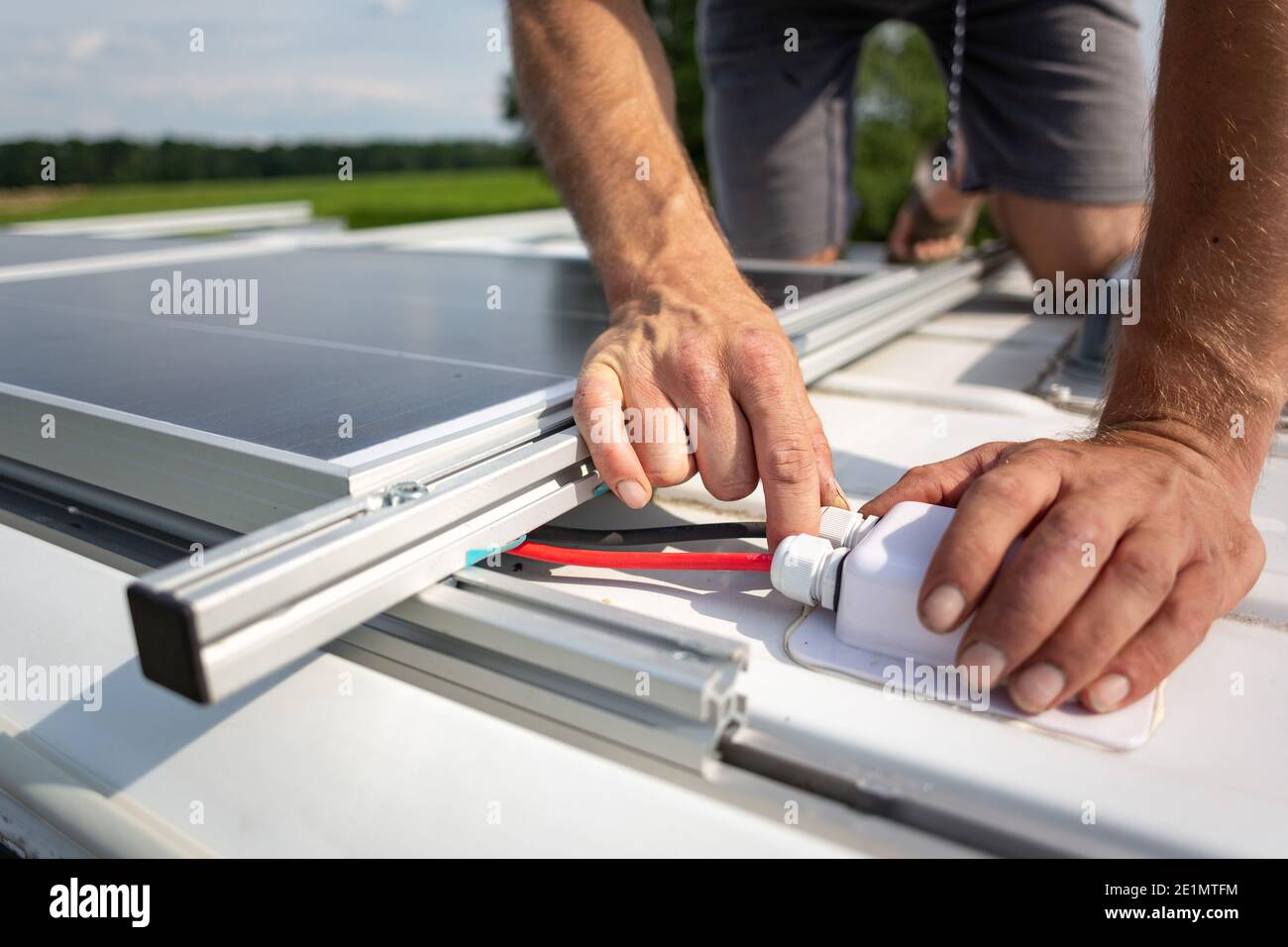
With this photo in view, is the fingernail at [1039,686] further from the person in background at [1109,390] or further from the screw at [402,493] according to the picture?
the screw at [402,493]

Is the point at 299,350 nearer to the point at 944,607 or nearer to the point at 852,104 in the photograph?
the point at 944,607

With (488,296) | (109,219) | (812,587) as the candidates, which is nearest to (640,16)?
(488,296)

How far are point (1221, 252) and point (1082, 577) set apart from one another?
585 millimetres

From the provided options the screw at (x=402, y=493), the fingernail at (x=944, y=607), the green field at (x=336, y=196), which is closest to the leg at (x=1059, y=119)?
the fingernail at (x=944, y=607)

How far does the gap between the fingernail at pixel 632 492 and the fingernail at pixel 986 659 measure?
47 centimetres

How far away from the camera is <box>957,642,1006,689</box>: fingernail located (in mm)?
839

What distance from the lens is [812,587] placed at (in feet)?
3.29

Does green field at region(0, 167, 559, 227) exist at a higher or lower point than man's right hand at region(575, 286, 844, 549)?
higher

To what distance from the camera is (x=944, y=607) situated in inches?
33.6

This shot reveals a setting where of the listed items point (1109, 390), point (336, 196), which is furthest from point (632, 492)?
point (336, 196)

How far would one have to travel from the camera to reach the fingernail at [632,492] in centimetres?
116

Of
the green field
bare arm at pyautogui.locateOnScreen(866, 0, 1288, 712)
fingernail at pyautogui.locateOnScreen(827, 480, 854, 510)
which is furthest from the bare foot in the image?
the green field

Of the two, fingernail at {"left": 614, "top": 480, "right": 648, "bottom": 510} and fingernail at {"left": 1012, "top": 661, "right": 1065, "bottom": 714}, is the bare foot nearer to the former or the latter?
fingernail at {"left": 614, "top": 480, "right": 648, "bottom": 510}
